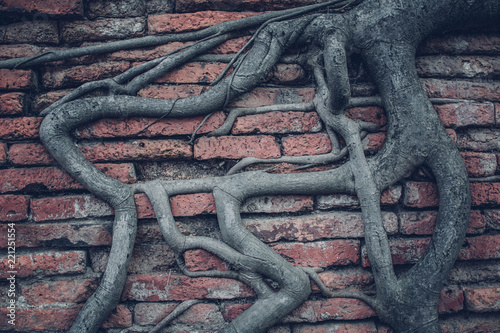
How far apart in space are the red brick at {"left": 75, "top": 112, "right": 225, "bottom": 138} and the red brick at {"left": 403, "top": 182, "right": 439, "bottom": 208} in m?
0.88

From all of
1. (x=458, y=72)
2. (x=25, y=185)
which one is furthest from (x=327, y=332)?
(x=25, y=185)

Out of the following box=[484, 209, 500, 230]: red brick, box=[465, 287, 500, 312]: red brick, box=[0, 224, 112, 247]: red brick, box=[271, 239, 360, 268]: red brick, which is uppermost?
box=[0, 224, 112, 247]: red brick

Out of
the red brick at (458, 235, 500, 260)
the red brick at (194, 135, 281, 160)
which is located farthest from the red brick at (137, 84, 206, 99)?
the red brick at (458, 235, 500, 260)

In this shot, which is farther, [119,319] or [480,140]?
[480,140]

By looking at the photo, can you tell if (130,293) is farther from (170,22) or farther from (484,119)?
(484,119)

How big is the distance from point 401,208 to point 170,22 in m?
1.32

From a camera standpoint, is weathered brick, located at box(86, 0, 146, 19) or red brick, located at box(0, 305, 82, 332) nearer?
red brick, located at box(0, 305, 82, 332)

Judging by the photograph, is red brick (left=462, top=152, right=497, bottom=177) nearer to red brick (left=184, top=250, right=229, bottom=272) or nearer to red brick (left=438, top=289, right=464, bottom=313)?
red brick (left=438, top=289, right=464, bottom=313)

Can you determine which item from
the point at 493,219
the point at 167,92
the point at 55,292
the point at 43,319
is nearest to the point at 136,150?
the point at 167,92

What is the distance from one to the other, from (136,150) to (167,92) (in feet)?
0.96

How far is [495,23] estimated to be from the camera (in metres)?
1.33

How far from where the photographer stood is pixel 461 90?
4.31 feet

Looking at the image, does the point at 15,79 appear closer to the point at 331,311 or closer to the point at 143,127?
the point at 143,127

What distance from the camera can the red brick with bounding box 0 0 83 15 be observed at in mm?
1266
